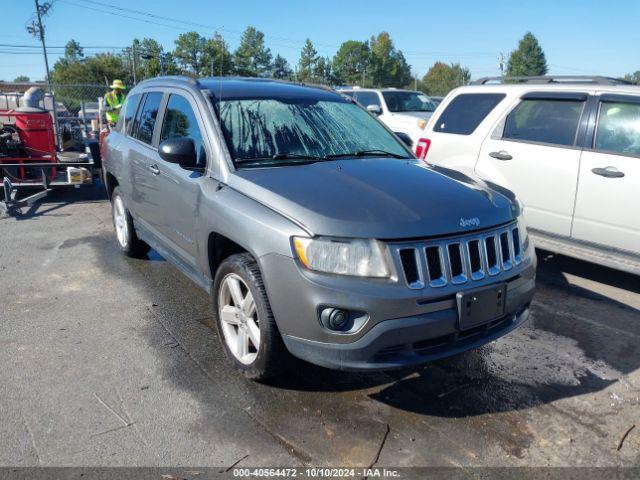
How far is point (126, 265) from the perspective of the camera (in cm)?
579

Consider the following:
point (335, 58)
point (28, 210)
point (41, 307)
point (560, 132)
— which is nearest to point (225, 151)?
point (41, 307)

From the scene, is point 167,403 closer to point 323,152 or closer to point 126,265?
point 323,152

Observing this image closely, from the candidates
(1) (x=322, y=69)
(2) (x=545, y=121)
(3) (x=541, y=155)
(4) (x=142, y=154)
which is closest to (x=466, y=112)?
(2) (x=545, y=121)

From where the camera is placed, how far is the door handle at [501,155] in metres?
5.74

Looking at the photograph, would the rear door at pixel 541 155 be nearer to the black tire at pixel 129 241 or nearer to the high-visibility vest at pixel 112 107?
the black tire at pixel 129 241

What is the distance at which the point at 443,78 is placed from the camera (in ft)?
340

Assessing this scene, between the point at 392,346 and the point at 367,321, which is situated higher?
the point at 367,321

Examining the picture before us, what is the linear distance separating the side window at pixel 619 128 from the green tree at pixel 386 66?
116462 millimetres

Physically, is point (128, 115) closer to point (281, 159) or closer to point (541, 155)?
point (281, 159)

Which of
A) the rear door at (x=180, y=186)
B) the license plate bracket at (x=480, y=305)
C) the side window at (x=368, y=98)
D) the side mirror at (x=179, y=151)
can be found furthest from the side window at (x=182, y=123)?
the side window at (x=368, y=98)

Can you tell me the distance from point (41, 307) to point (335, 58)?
401 ft

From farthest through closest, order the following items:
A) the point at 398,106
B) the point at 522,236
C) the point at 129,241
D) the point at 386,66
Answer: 1. the point at 386,66
2. the point at 398,106
3. the point at 129,241
4. the point at 522,236

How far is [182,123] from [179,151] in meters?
0.70

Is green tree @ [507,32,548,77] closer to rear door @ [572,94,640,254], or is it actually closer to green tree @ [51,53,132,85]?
green tree @ [51,53,132,85]
